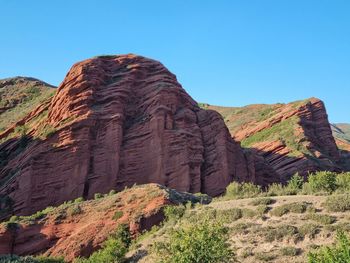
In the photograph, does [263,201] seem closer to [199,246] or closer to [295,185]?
[295,185]

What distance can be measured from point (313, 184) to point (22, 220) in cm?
2321

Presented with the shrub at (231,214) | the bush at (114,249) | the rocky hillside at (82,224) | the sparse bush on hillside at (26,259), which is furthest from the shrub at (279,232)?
the sparse bush on hillside at (26,259)

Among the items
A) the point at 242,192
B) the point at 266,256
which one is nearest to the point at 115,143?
the point at 242,192

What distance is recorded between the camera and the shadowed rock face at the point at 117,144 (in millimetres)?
47594

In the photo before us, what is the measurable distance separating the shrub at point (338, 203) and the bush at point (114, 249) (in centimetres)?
1357

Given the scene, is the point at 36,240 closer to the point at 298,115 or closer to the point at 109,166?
the point at 109,166

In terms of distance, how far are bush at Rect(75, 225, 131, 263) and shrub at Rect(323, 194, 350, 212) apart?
1357cm

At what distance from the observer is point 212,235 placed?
22.1m

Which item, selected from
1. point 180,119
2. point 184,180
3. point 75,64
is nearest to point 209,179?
point 184,180

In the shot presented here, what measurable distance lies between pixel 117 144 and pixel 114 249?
19.5 metres

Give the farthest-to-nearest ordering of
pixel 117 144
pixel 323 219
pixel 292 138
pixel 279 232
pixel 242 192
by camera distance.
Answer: pixel 292 138 → pixel 117 144 → pixel 242 192 → pixel 323 219 → pixel 279 232

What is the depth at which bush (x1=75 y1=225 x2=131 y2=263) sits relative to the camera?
31484mm

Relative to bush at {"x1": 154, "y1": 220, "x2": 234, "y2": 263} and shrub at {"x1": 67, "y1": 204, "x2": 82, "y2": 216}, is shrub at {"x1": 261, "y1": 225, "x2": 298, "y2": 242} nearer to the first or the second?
bush at {"x1": 154, "y1": 220, "x2": 234, "y2": 263}

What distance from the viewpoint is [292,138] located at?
2985 inches
